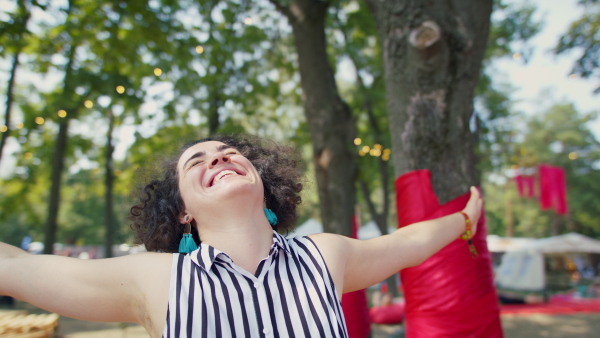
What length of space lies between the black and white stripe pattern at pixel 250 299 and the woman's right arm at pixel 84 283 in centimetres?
10

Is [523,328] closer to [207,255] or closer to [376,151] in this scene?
[376,151]

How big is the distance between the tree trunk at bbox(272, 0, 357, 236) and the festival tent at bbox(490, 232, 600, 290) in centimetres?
1293

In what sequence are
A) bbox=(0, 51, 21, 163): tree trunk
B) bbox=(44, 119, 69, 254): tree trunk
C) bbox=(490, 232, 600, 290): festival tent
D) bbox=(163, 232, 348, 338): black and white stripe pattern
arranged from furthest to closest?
bbox=(490, 232, 600, 290): festival tent < bbox=(44, 119, 69, 254): tree trunk < bbox=(0, 51, 21, 163): tree trunk < bbox=(163, 232, 348, 338): black and white stripe pattern

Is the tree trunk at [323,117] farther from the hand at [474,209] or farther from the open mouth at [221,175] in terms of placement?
the open mouth at [221,175]

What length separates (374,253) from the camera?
5.74ft

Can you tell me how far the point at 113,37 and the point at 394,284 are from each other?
1075 centimetres

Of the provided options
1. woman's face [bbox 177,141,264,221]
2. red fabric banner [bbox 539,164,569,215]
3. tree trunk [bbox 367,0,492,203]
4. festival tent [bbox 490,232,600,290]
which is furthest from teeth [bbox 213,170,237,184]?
red fabric banner [bbox 539,164,569,215]

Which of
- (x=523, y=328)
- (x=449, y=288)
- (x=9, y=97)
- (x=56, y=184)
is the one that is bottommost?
(x=523, y=328)

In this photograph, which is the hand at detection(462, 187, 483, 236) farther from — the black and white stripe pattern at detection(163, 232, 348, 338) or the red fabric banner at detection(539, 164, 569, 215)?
the red fabric banner at detection(539, 164, 569, 215)

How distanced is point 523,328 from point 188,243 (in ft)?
29.9

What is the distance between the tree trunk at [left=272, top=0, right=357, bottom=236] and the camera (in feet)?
18.1

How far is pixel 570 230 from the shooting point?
132ft

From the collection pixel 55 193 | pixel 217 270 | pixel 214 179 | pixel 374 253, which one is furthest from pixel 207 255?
pixel 55 193

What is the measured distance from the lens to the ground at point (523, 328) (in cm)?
731
